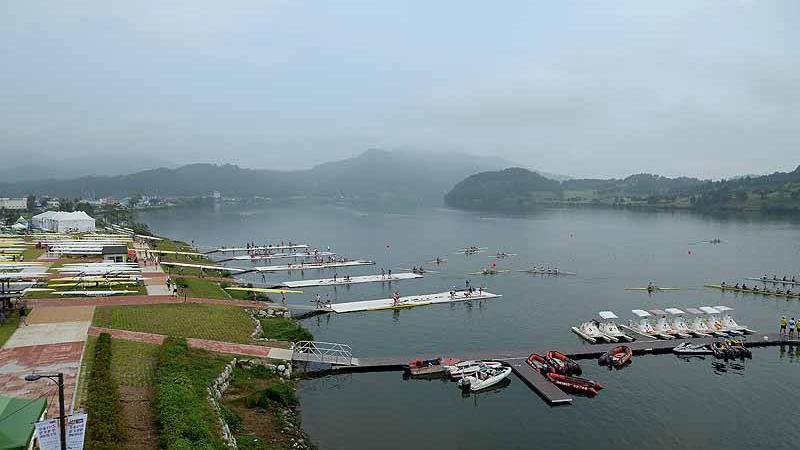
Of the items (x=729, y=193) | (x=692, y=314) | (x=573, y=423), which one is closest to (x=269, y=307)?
(x=573, y=423)

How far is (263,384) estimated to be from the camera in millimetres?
28484

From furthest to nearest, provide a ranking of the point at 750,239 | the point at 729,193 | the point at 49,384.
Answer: the point at 729,193, the point at 750,239, the point at 49,384

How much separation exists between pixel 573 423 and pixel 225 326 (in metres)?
22.5

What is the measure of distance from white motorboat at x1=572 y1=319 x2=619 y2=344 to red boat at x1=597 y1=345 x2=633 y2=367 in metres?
4.00

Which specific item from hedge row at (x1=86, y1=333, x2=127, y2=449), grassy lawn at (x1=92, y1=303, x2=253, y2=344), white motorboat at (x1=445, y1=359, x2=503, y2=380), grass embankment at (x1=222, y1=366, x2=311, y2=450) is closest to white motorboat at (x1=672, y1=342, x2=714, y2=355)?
white motorboat at (x1=445, y1=359, x2=503, y2=380)

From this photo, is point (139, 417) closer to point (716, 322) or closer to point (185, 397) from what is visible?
point (185, 397)

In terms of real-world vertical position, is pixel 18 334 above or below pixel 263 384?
above

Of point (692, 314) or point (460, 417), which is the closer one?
point (460, 417)

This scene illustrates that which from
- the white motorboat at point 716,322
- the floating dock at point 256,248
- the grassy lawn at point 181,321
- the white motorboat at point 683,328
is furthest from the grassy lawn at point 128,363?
the floating dock at point 256,248

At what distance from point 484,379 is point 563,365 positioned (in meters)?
5.29

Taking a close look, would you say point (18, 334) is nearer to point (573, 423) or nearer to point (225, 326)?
point (225, 326)

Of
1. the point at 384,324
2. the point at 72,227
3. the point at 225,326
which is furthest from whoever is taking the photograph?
the point at 72,227

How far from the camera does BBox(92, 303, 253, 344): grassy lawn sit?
110 feet

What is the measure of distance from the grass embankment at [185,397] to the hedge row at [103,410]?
138 cm
